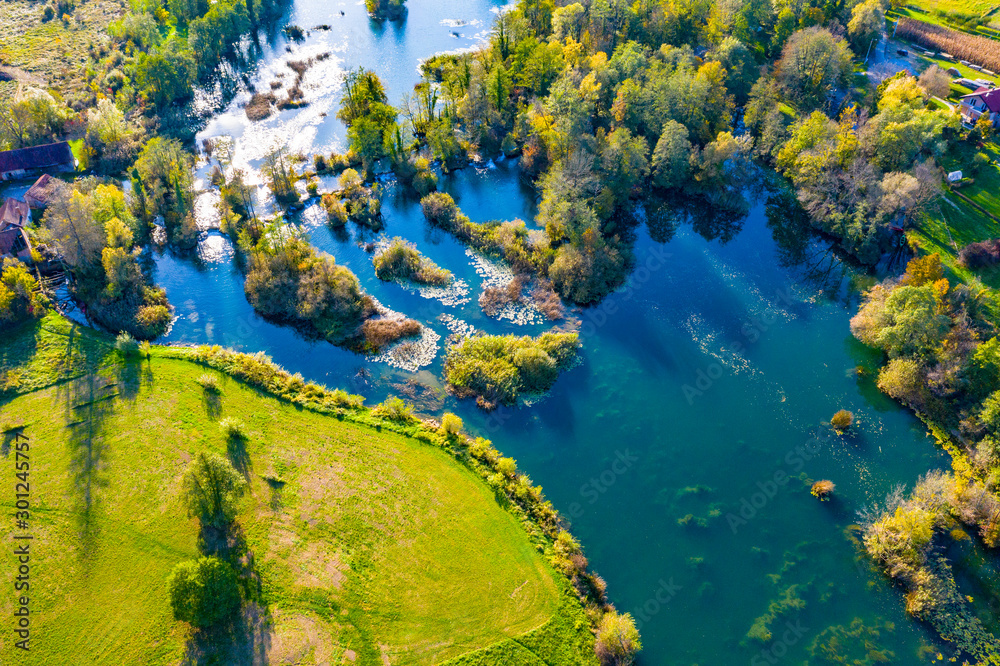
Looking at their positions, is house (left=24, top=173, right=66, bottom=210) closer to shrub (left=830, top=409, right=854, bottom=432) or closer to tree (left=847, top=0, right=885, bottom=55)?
shrub (left=830, top=409, right=854, bottom=432)

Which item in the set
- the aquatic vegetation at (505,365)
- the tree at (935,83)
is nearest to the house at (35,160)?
the aquatic vegetation at (505,365)

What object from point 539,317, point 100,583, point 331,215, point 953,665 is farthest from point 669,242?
point 100,583

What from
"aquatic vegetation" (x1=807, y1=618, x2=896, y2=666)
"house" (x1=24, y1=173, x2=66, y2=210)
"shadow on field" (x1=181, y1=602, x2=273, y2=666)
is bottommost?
"aquatic vegetation" (x1=807, y1=618, x2=896, y2=666)

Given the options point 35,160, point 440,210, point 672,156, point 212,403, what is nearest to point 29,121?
point 35,160

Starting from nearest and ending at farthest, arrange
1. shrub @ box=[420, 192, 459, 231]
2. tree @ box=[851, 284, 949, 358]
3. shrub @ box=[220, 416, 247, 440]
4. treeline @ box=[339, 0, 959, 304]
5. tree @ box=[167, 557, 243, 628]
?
tree @ box=[167, 557, 243, 628] < shrub @ box=[220, 416, 247, 440] < tree @ box=[851, 284, 949, 358] < treeline @ box=[339, 0, 959, 304] < shrub @ box=[420, 192, 459, 231]

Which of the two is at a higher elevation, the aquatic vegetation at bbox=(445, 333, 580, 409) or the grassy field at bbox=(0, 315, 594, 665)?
the aquatic vegetation at bbox=(445, 333, 580, 409)

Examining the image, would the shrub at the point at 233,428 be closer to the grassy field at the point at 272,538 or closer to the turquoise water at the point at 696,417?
the grassy field at the point at 272,538

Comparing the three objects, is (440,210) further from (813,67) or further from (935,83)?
(935,83)

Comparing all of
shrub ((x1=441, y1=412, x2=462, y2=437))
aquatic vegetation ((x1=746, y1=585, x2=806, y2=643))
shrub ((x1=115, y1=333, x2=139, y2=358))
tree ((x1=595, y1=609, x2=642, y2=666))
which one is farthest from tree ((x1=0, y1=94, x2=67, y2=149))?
aquatic vegetation ((x1=746, y1=585, x2=806, y2=643))
